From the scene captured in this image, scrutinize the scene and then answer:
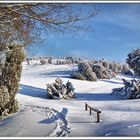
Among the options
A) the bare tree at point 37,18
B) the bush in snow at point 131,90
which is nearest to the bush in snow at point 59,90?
the bush in snow at point 131,90

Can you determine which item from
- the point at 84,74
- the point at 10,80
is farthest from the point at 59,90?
the point at 10,80

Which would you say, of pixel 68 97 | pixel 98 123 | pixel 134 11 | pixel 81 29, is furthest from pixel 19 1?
pixel 68 97

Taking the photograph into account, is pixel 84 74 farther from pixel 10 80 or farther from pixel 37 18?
pixel 37 18

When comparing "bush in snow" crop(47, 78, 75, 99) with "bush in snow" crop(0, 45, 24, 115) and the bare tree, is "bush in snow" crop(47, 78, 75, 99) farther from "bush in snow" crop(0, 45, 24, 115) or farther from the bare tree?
the bare tree

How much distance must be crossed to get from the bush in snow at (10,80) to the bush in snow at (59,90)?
535cm

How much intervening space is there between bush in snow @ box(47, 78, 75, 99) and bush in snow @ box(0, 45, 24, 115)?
5.35 m

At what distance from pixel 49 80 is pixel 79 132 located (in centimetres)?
1130

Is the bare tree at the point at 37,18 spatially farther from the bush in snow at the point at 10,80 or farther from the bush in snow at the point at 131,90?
the bush in snow at the point at 131,90

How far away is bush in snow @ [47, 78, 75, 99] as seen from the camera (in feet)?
61.0

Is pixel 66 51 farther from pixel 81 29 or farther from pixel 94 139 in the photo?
pixel 94 139

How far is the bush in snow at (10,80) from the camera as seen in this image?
12.5 meters

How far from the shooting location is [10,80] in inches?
509

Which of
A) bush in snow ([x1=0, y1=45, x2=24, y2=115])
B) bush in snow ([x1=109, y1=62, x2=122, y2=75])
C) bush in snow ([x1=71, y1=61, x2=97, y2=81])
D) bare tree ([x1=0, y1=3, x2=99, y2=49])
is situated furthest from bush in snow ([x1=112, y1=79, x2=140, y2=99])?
bare tree ([x1=0, y1=3, x2=99, y2=49])

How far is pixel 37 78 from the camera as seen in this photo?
67.1ft
